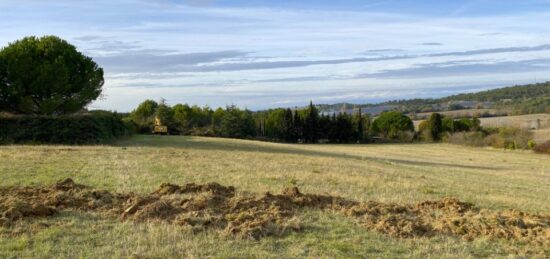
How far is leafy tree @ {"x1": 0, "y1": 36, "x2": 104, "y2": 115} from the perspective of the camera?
1519 inches

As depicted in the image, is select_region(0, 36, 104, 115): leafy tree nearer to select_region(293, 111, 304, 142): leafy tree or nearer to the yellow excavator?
the yellow excavator

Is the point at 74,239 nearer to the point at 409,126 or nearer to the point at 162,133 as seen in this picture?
the point at 162,133

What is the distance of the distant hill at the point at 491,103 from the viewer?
114 metres

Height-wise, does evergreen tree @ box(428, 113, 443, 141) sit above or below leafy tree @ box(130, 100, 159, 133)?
below

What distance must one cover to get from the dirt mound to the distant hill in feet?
313

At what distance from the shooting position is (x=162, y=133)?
70562 mm

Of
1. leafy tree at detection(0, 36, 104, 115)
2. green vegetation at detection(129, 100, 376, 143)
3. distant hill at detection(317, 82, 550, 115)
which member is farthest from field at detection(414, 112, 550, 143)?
leafy tree at detection(0, 36, 104, 115)

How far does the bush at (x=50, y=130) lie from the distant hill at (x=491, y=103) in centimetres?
7141

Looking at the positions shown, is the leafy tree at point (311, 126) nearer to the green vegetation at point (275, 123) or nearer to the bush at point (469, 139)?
the green vegetation at point (275, 123)

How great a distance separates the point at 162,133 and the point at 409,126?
4488cm

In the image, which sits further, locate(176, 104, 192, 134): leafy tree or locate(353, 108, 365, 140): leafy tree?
locate(353, 108, 365, 140): leafy tree

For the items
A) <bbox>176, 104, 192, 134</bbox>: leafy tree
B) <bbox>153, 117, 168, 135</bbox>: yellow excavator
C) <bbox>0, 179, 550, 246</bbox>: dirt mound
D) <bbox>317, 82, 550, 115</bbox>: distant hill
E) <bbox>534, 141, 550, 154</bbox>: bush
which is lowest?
<bbox>534, 141, 550, 154</bbox>: bush

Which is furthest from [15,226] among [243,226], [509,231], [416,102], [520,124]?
[416,102]

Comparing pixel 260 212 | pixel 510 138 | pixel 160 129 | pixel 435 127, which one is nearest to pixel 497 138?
pixel 510 138
